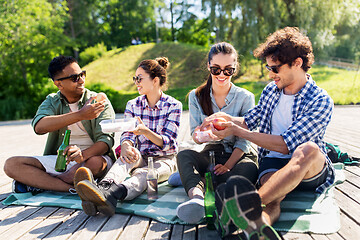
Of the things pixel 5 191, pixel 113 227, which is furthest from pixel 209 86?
pixel 5 191

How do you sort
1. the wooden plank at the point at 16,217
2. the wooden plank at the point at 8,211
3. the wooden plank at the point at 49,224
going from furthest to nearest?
1. the wooden plank at the point at 8,211
2. the wooden plank at the point at 16,217
3. the wooden plank at the point at 49,224

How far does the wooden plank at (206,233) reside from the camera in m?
2.22

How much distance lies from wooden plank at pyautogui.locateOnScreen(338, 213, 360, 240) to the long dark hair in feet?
5.16

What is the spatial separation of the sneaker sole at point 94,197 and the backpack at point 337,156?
108 inches

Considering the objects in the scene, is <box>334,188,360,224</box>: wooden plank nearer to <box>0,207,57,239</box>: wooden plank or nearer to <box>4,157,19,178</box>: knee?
<box>0,207,57,239</box>: wooden plank

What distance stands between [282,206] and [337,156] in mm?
1761

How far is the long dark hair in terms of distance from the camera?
3.15 meters

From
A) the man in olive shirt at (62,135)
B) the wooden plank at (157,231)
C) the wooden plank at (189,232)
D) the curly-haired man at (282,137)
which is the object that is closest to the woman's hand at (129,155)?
the man in olive shirt at (62,135)

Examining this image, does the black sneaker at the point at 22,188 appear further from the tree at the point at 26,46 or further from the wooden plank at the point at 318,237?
the tree at the point at 26,46

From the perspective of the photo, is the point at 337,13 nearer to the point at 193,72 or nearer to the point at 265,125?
the point at 193,72

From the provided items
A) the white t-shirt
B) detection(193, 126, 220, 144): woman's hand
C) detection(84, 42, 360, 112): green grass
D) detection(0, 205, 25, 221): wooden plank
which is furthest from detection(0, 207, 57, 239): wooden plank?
detection(84, 42, 360, 112): green grass

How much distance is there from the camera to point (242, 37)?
20000mm

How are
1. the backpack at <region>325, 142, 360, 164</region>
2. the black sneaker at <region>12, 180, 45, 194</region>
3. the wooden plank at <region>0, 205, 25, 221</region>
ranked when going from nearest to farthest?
the wooden plank at <region>0, 205, 25, 221</region>, the black sneaker at <region>12, 180, 45, 194</region>, the backpack at <region>325, 142, 360, 164</region>

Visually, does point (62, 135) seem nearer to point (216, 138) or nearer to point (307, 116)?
point (216, 138)
